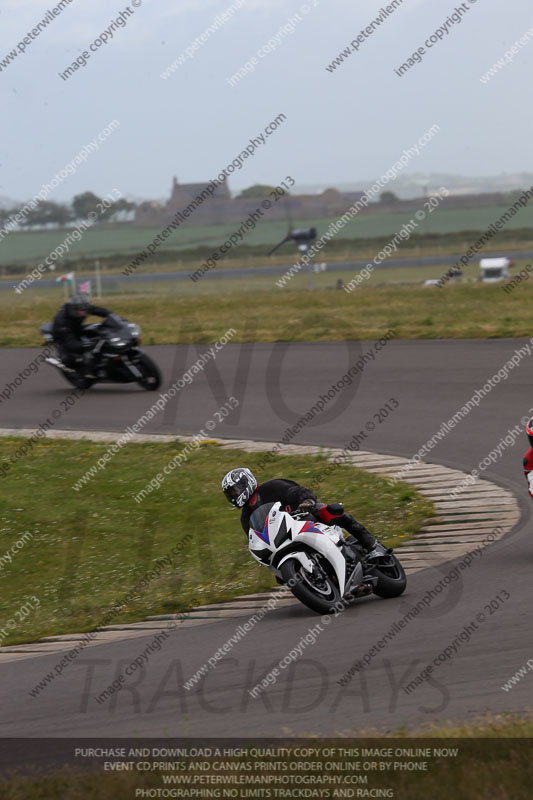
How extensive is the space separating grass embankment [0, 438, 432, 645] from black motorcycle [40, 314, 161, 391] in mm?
3727

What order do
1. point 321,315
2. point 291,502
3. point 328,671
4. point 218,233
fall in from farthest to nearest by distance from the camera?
point 218,233
point 321,315
point 291,502
point 328,671

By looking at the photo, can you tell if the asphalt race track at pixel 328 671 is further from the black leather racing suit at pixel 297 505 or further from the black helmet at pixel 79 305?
the black helmet at pixel 79 305

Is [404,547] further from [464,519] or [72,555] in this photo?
[72,555]

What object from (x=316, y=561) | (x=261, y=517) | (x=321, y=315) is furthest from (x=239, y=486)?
(x=321, y=315)

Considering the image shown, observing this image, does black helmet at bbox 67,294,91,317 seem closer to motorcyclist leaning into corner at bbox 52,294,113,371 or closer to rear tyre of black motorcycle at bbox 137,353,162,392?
motorcyclist leaning into corner at bbox 52,294,113,371

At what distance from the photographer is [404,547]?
9680 millimetres

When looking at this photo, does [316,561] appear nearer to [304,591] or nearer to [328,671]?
[304,591]

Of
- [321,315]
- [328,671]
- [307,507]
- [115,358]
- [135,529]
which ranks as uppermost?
[307,507]

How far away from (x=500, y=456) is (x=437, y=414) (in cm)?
253

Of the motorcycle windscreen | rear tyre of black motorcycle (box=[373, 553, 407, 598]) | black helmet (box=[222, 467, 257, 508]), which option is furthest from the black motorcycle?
rear tyre of black motorcycle (box=[373, 553, 407, 598])

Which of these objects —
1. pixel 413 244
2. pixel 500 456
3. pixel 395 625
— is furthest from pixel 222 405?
pixel 413 244
